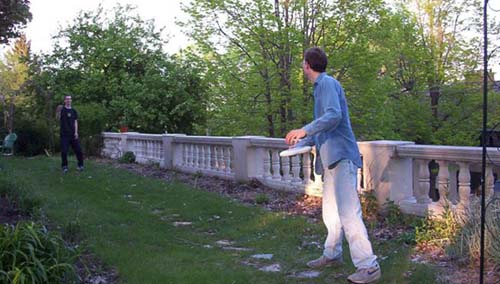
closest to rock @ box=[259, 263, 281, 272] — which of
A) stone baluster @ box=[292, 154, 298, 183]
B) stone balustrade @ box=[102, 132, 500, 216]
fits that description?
stone balustrade @ box=[102, 132, 500, 216]

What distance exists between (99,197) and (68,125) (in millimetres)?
4365

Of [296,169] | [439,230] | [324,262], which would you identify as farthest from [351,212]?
[296,169]

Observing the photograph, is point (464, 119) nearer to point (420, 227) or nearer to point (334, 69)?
point (334, 69)

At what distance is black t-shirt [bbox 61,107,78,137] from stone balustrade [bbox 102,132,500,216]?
91.2 inches

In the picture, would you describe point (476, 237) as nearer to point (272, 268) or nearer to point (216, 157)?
point (272, 268)

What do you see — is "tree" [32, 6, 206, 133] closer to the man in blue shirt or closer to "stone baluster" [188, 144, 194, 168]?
"stone baluster" [188, 144, 194, 168]

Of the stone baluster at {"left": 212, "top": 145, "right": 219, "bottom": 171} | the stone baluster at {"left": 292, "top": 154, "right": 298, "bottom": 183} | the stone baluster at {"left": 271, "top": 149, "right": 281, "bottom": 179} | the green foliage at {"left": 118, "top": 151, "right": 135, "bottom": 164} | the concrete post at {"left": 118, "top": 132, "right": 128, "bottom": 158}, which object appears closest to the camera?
the stone baluster at {"left": 292, "top": 154, "right": 298, "bottom": 183}

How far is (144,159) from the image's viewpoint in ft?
50.8

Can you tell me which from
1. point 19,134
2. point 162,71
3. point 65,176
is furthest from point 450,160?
point 162,71

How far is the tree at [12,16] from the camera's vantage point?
1102 cm

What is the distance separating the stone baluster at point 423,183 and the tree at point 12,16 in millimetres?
8467

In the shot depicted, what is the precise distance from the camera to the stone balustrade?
615cm

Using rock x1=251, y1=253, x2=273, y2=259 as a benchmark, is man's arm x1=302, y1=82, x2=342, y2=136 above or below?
above

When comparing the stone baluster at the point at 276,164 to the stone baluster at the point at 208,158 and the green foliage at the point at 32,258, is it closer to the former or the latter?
the stone baluster at the point at 208,158
